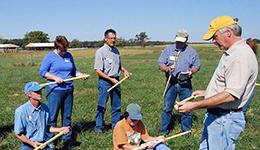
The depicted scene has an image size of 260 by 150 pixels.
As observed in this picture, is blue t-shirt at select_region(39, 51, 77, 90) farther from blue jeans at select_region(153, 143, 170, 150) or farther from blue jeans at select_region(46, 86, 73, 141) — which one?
blue jeans at select_region(153, 143, 170, 150)

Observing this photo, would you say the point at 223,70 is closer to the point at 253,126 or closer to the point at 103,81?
the point at 103,81

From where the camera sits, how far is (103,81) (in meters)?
7.90

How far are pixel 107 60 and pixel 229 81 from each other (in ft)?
13.1

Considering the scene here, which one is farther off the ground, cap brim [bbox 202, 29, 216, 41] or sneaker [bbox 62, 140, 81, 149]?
cap brim [bbox 202, 29, 216, 41]

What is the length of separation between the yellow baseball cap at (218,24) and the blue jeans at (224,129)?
1.05m

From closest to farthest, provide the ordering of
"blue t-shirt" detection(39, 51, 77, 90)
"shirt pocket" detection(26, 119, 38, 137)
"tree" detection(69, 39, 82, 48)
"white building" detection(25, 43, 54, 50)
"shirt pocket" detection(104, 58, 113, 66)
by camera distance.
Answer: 1. "shirt pocket" detection(26, 119, 38, 137)
2. "blue t-shirt" detection(39, 51, 77, 90)
3. "shirt pocket" detection(104, 58, 113, 66)
4. "white building" detection(25, 43, 54, 50)
5. "tree" detection(69, 39, 82, 48)

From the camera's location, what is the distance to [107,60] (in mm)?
7836

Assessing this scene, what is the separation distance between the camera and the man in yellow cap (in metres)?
4.21

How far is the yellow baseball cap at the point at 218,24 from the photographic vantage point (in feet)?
13.9

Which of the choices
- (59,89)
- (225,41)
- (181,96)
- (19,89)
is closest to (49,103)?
(59,89)

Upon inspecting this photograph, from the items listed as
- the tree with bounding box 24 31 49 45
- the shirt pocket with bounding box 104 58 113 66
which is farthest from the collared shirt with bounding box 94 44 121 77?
the tree with bounding box 24 31 49 45

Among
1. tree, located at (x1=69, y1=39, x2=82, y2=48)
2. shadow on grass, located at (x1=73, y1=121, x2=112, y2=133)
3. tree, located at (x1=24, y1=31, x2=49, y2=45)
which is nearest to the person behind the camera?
shadow on grass, located at (x1=73, y1=121, x2=112, y2=133)

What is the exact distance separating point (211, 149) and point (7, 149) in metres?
4.20

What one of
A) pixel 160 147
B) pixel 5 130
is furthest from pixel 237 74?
pixel 5 130
